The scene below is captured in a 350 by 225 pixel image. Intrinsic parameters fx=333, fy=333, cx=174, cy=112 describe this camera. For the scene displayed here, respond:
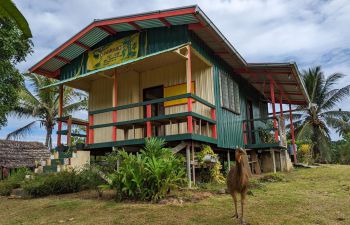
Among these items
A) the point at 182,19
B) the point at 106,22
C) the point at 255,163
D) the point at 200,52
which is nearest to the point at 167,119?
the point at 200,52

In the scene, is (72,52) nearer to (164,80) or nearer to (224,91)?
(164,80)

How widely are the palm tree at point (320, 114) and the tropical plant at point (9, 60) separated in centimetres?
1975

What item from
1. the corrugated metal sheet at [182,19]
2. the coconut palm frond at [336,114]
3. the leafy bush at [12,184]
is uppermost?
the corrugated metal sheet at [182,19]

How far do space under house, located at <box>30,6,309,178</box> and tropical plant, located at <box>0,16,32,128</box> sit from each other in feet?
9.47

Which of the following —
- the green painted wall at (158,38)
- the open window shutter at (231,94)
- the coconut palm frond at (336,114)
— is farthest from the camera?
the coconut palm frond at (336,114)

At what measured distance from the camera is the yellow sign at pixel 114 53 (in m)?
12.1

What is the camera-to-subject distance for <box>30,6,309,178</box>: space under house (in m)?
10.4

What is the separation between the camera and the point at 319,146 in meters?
26.0

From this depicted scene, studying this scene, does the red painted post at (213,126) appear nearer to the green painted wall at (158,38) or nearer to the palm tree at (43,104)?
the green painted wall at (158,38)

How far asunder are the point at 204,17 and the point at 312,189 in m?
5.83

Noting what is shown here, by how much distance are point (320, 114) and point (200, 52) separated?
1931 cm

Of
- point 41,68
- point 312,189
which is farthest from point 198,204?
point 41,68

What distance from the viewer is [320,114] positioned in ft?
88.6

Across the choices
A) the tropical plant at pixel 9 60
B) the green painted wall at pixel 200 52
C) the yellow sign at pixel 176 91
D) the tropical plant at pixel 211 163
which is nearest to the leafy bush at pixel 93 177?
the tropical plant at pixel 211 163
